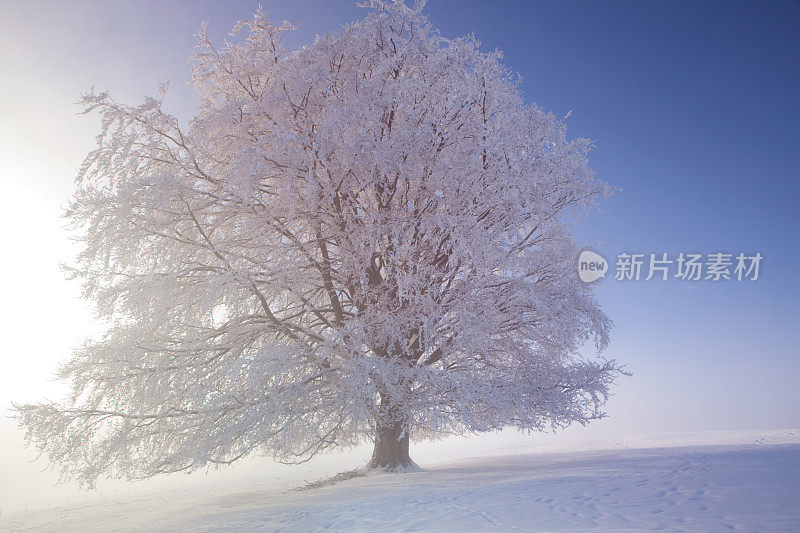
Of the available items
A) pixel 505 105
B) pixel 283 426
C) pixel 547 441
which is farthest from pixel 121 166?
pixel 547 441

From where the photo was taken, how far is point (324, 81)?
458 inches

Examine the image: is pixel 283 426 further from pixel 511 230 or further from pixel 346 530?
pixel 511 230

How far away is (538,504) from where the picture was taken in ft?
21.8

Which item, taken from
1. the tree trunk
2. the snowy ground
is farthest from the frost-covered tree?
the snowy ground

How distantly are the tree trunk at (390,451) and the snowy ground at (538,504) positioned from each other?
1.09 metres

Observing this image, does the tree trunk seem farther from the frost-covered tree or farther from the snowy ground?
the snowy ground

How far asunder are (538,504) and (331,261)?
24.1 feet

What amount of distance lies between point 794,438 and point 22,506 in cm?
2098

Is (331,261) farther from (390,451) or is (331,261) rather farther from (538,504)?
(538,504)

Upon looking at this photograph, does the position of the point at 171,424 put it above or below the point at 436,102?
below

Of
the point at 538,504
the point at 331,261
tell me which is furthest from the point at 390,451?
the point at 538,504

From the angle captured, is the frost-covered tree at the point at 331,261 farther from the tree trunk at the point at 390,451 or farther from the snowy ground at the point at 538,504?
the snowy ground at the point at 538,504

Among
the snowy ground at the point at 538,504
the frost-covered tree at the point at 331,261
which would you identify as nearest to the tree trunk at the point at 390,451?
the frost-covered tree at the point at 331,261

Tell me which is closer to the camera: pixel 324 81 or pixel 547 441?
pixel 324 81
